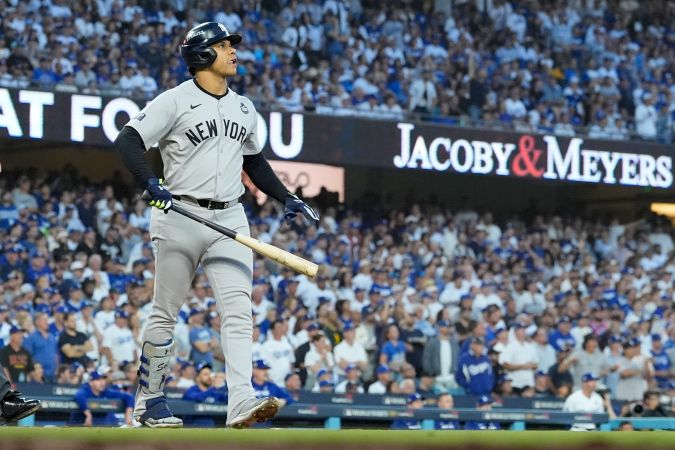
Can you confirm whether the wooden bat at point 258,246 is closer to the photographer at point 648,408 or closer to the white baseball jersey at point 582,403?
the white baseball jersey at point 582,403

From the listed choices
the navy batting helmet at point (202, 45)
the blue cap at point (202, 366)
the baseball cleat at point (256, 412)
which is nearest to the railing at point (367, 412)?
the blue cap at point (202, 366)

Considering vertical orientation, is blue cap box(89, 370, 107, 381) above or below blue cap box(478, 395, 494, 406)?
above

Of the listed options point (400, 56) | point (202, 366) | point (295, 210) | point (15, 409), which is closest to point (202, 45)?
point (295, 210)

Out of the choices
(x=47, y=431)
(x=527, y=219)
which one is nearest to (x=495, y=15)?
(x=527, y=219)

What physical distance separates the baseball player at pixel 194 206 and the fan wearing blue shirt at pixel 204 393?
18.0 ft

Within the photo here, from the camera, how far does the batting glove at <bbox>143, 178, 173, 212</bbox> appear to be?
18.7 ft

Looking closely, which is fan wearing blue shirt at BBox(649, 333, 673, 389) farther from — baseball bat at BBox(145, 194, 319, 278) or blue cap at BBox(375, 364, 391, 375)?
baseball bat at BBox(145, 194, 319, 278)

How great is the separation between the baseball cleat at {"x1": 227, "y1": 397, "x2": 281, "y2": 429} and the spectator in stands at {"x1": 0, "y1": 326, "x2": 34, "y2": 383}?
21.5 ft

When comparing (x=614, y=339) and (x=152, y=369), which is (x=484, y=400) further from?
(x=152, y=369)

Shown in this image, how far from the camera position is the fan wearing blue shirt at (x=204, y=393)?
11.4 meters

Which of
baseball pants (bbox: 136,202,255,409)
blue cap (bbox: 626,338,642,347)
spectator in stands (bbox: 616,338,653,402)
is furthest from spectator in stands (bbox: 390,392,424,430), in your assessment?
baseball pants (bbox: 136,202,255,409)

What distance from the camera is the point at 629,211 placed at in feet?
74.2

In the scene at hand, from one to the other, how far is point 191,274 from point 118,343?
7.10 m

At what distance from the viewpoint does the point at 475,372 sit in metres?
14.9
